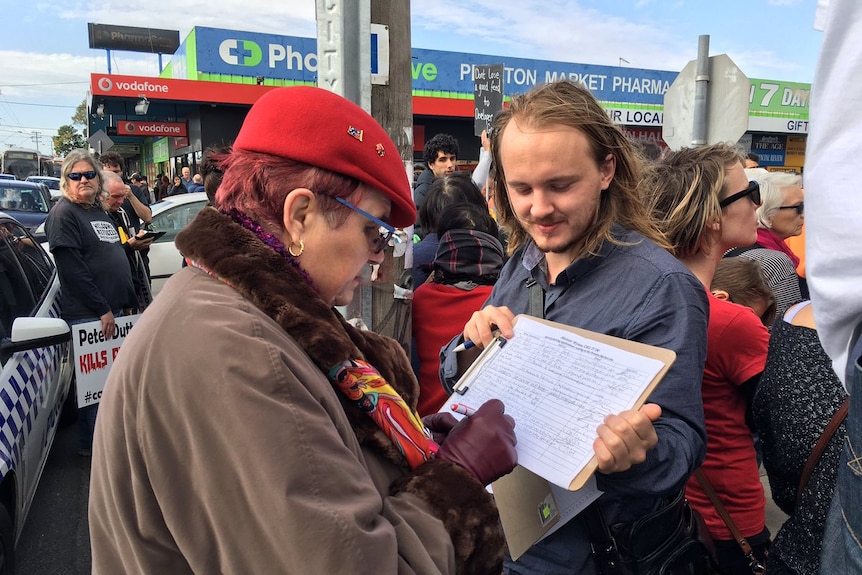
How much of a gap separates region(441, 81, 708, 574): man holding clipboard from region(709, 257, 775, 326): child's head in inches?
52.0

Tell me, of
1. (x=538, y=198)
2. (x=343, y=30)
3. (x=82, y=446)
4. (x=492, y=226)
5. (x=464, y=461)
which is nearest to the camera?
(x=464, y=461)

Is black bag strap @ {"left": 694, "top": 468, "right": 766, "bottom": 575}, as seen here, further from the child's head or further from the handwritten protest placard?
the handwritten protest placard

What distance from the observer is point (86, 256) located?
4.36 meters

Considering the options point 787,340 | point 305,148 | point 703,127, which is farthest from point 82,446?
point 703,127

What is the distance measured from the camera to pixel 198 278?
1077 millimetres

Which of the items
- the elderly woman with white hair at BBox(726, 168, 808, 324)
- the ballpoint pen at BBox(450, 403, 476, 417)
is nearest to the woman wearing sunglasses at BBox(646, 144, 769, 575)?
the ballpoint pen at BBox(450, 403, 476, 417)

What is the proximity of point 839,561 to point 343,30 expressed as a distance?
2476mm

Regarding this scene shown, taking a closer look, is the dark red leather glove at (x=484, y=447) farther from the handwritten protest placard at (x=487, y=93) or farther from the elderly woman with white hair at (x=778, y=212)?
the handwritten protest placard at (x=487, y=93)

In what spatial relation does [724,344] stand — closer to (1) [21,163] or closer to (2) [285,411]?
(2) [285,411]

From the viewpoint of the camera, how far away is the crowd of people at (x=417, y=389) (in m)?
0.90

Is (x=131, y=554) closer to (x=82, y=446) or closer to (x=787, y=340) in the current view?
(x=787, y=340)

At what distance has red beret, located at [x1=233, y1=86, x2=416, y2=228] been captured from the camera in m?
1.14

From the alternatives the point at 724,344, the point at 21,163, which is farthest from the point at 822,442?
the point at 21,163

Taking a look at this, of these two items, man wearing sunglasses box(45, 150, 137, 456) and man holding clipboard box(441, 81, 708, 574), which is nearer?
man holding clipboard box(441, 81, 708, 574)
